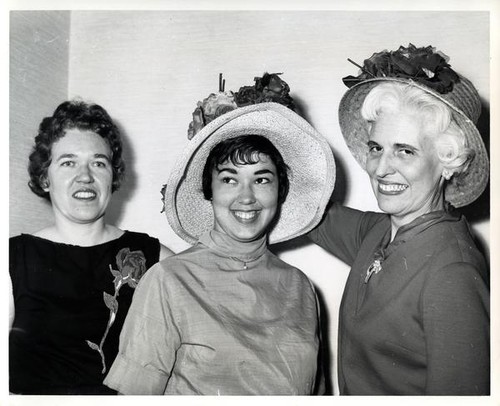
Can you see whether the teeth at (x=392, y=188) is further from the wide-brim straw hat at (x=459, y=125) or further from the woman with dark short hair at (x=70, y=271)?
the woman with dark short hair at (x=70, y=271)

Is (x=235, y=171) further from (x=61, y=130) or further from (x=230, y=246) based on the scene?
(x=61, y=130)

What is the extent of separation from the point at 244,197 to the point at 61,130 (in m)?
0.66

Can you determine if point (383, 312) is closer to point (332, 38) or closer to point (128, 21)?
point (332, 38)

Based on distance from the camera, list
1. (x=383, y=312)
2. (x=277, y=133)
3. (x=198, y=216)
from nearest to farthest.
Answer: (x=383, y=312)
(x=277, y=133)
(x=198, y=216)

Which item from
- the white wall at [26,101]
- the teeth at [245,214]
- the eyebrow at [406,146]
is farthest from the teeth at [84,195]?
the eyebrow at [406,146]

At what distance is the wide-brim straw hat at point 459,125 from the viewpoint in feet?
5.22

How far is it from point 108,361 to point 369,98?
1168mm

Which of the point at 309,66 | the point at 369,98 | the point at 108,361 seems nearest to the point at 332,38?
the point at 309,66

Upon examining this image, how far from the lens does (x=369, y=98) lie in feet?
5.49

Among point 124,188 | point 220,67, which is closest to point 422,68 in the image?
point 220,67

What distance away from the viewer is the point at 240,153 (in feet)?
5.39

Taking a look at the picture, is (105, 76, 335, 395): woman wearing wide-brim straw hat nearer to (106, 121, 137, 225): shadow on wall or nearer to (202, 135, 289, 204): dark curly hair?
(202, 135, 289, 204): dark curly hair

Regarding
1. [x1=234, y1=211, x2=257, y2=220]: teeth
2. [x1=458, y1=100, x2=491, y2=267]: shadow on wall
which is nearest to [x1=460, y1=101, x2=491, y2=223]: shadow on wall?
[x1=458, y1=100, x2=491, y2=267]: shadow on wall

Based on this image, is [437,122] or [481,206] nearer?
[437,122]
